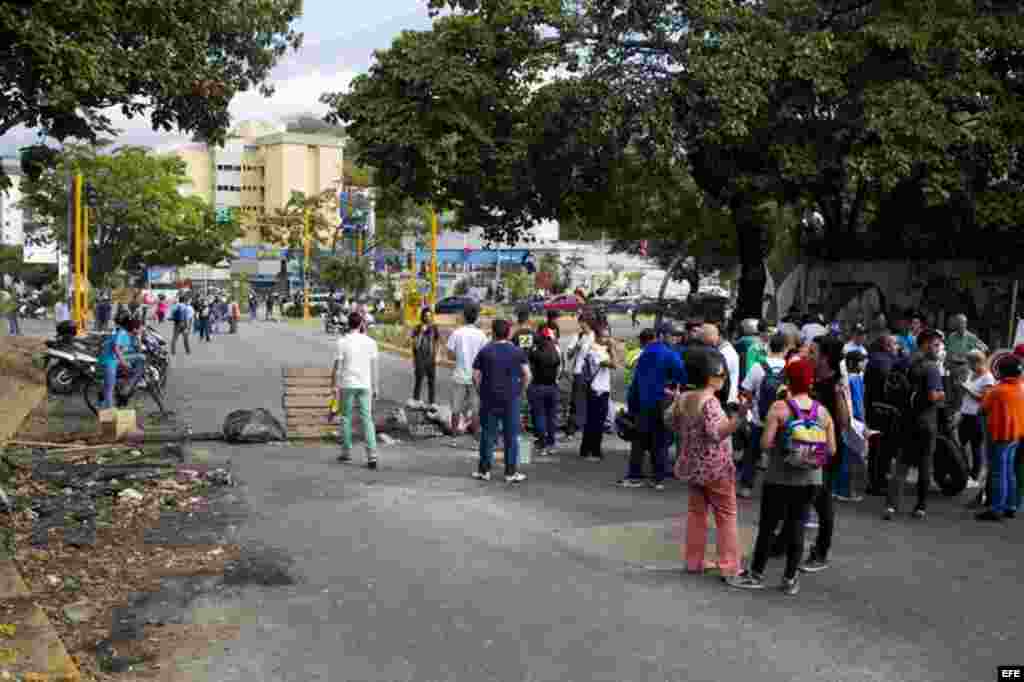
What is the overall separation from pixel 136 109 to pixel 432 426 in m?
6.19

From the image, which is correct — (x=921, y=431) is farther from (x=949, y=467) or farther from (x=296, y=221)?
(x=296, y=221)

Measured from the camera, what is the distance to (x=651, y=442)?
11359mm

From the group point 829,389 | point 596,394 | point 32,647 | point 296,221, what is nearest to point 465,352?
point 596,394

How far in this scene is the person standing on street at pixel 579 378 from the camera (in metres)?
13.8

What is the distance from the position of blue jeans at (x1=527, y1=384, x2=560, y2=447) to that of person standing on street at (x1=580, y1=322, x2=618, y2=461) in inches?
17.0

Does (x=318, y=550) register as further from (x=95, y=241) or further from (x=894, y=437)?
(x=95, y=241)

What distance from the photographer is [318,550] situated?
827 centimetres

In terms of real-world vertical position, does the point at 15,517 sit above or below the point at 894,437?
below

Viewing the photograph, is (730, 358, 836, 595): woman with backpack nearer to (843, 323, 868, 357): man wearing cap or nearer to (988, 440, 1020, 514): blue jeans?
(988, 440, 1020, 514): blue jeans

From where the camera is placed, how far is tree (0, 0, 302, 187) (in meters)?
10.2

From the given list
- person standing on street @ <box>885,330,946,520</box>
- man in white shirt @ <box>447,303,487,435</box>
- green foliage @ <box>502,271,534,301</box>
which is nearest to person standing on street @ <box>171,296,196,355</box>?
man in white shirt @ <box>447,303,487,435</box>

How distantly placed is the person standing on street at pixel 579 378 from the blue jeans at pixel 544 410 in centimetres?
43

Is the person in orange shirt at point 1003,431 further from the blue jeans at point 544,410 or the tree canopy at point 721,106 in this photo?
the tree canopy at point 721,106

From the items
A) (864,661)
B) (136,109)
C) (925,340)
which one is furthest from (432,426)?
(864,661)
